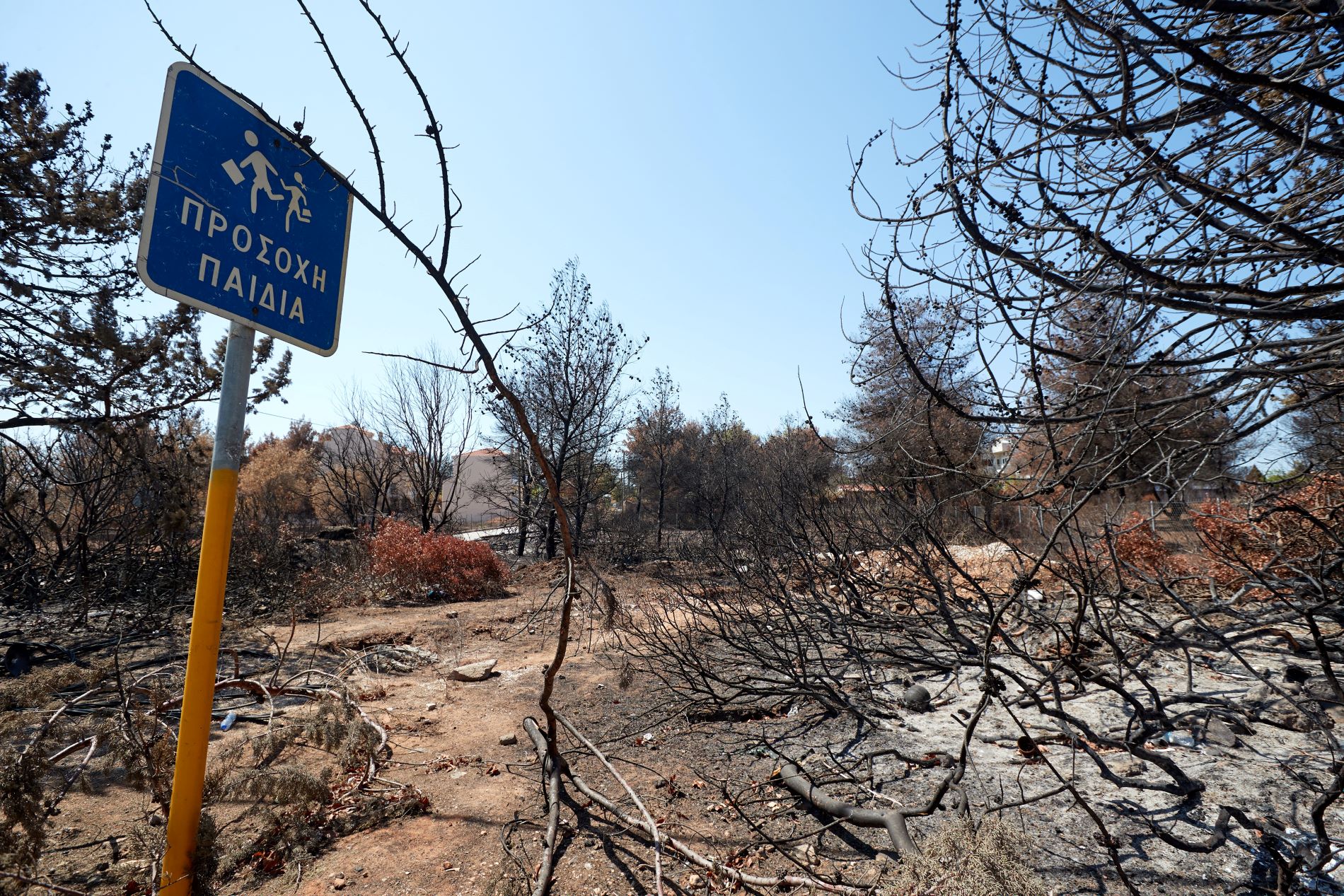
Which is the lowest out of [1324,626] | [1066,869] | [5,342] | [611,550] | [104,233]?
[1066,869]

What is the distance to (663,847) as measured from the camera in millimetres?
2674

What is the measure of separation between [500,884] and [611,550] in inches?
615

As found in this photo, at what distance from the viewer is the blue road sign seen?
160 cm

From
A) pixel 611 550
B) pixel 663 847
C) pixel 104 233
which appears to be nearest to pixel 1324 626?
pixel 663 847

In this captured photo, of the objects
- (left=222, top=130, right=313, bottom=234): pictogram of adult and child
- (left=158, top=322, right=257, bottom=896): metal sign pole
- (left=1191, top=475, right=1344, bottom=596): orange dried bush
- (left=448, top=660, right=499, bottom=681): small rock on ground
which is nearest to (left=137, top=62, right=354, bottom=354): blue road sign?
(left=222, top=130, right=313, bottom=234): pictogram of adult and child

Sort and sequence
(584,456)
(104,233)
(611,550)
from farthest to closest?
(584,456)
(611,550)
(104,233)

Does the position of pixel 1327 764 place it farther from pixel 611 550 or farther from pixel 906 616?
pixel 611 550

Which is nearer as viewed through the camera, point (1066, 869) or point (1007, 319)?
point (1066, 869)

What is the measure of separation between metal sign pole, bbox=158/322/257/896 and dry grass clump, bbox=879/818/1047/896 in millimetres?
1930

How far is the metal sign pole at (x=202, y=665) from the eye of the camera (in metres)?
1.66

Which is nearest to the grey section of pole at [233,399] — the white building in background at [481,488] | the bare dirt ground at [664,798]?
the bare dirt ground at [664,798]

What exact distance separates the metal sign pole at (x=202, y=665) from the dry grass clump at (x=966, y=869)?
1930mm

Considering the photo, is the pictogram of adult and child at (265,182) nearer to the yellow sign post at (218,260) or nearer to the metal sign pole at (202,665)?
the yellow sign post at (218,260)

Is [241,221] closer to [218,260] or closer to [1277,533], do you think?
[218,260]
